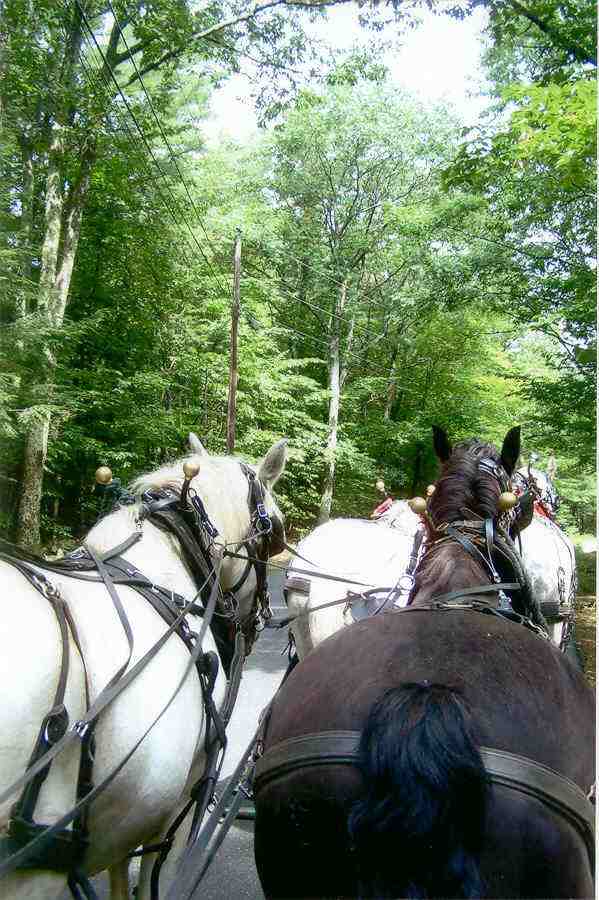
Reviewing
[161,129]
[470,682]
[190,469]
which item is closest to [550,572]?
[190,469]

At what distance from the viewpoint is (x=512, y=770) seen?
1122 millimetres

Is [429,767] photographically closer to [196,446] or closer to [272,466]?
[272,466]

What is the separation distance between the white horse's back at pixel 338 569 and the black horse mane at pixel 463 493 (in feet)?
3.67

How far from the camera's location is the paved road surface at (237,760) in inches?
108

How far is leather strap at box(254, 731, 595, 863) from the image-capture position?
1121 millimetres

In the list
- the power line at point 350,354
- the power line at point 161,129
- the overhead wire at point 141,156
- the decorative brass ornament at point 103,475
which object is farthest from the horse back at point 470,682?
the power line at point 350,354

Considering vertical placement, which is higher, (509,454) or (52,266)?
(52,266)

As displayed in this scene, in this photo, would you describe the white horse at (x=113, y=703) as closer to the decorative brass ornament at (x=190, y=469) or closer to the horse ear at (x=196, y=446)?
the decorative brass ornament at (x=190, y=469)

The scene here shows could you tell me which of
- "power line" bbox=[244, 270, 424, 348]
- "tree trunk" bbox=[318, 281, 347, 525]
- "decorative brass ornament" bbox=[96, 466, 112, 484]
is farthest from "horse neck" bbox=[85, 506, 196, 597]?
"power line" bbox=[244, 270, 424, 348]

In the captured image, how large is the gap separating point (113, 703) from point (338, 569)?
2112mm

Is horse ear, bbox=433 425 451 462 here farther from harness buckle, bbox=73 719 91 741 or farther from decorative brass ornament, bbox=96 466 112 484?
harness buckle, bbox=73 719 91 741

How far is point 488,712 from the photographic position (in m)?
1.19

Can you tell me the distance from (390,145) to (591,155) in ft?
6.13

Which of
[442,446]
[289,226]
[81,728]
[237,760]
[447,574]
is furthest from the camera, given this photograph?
[289,226]
